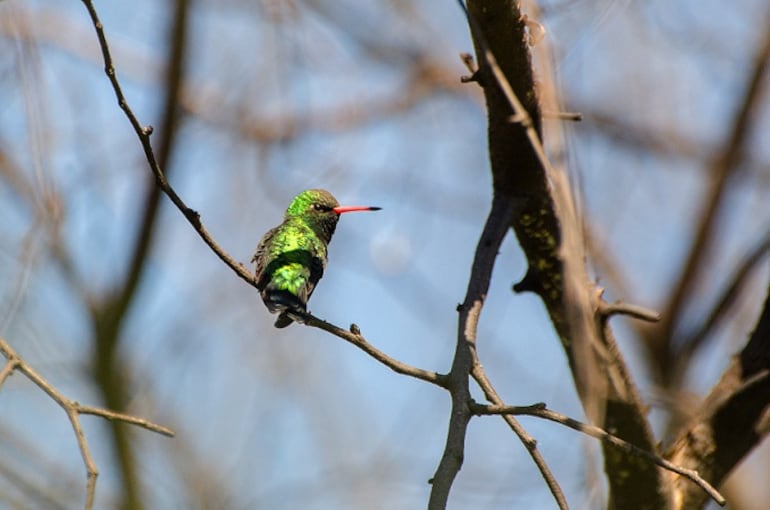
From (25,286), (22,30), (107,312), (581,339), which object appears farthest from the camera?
(107,312)

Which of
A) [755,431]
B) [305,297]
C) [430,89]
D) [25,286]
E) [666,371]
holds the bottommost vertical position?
[25,286]

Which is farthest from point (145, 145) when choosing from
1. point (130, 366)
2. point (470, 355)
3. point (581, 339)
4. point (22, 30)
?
point (130, 366)

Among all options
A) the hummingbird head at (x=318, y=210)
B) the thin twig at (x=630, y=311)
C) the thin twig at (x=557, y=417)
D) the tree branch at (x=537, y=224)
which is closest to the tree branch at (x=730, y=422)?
the tree branch at (x=537, y=224)

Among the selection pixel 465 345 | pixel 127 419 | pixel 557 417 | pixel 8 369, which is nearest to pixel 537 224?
pixel 465 345

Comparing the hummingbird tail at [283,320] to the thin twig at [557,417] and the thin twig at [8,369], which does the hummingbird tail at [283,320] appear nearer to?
the thin twig at [8,369]

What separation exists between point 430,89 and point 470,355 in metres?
4.42

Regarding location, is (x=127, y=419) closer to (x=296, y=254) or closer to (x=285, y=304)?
(x=285, y=304)

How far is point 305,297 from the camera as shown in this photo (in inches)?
131

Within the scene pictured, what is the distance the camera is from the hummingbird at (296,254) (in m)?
3.23

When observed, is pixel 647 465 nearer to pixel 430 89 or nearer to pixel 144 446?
pixel 430 89

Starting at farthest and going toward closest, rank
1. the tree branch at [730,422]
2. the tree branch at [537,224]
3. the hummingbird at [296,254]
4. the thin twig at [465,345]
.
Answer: the hummingbird at [296,254]
the tree branch at [730,422]
the tree branch at [537,224]
the thin twig at [465,345]

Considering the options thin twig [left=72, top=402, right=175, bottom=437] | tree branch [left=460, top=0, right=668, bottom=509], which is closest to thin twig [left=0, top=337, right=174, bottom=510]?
thin twig [left=72, top=402, right=175, bottom=437]

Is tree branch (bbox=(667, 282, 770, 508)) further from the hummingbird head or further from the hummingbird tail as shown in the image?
the hummingbird head

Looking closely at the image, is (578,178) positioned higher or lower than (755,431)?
lower
